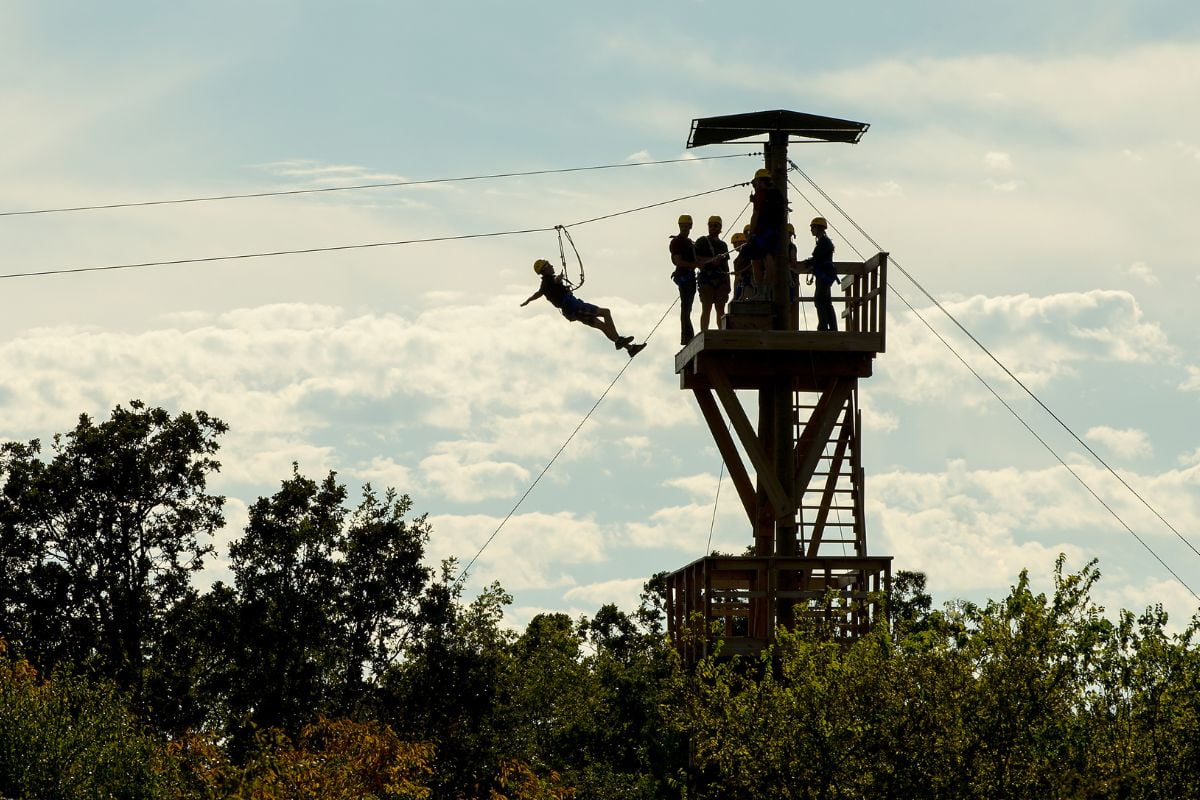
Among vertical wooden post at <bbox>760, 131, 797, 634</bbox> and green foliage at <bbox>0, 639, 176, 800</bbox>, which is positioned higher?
vertical wooden post at <bbox>760, 131, 797, 634</bbox>

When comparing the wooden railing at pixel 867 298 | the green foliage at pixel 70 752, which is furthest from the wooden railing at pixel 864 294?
the green foliage at pixel 70 752

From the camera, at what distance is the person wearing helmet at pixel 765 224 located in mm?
27234

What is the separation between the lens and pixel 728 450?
27578mm

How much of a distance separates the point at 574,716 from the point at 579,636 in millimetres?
15289

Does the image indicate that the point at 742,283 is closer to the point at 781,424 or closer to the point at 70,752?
the point at 781,424

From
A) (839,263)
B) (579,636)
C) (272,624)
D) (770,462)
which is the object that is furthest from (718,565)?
(579,636)

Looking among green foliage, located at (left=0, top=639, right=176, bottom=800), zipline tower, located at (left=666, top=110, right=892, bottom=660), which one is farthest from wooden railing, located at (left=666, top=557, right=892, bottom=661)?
green foliage, located at (left=0, top=639, right=176, bottom=800)

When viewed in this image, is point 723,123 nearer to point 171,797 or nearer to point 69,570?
point 171,797

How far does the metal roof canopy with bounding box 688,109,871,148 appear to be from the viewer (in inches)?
1076

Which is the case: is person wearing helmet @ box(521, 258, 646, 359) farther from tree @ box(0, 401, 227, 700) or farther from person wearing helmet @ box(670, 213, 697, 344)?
tree @ box(0, 401, 227, 700)

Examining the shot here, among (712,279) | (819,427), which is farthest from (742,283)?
(819,427)

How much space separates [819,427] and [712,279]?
2.74 metres

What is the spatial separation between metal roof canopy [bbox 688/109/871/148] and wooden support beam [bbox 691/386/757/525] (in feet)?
12.5

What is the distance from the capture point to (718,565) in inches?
1010
